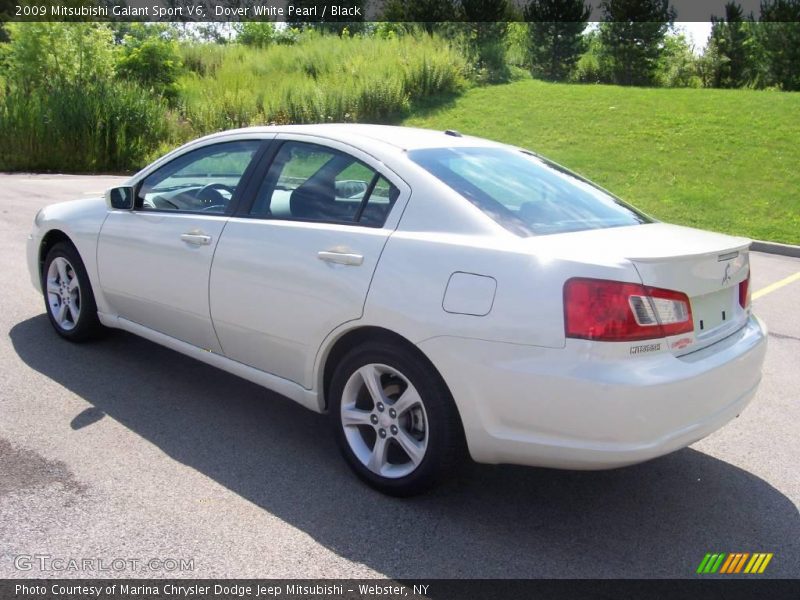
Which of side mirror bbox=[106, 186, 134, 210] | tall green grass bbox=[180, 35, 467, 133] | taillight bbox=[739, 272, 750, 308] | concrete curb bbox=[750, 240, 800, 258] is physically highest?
tall green grass bbox=[180, 35, 467, 133]

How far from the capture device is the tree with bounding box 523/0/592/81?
1325 inches

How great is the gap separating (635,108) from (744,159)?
615cm

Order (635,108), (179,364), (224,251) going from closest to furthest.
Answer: (224,251), (179,364), (635,108)

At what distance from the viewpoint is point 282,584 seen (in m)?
2.87

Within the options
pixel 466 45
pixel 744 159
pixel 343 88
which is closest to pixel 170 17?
pixel 466 45

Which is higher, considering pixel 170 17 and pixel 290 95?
pixel 170 17

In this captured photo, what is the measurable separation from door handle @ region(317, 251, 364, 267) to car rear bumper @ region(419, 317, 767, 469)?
0.56 metres

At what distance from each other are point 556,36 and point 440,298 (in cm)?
3331

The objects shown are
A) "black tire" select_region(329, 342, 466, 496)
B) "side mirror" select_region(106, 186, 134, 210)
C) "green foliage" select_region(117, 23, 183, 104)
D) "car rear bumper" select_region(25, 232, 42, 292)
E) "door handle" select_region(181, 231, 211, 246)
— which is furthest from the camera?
"green foliage" select_region(117, 23, 183, 104)

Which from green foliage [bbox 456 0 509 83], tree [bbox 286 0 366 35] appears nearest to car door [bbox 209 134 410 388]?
green foliage [bbox 456 0 509 83]

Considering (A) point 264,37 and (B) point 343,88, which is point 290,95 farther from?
(A) point 264,37

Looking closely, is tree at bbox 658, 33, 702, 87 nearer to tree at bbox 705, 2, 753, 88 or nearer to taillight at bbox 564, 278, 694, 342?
tree at bbox 705, 2, 753, 88

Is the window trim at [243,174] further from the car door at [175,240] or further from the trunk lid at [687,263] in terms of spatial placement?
the trunk lid at [687,263]

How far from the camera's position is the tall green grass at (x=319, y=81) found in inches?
969
